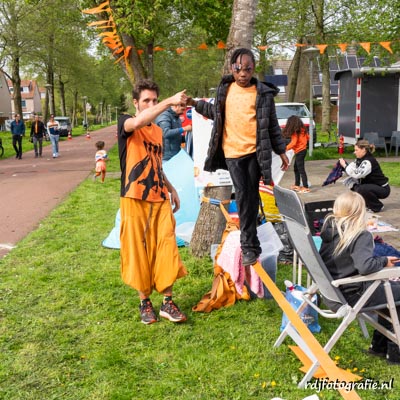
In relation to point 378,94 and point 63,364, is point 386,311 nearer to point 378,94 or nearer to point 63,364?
point 63,364

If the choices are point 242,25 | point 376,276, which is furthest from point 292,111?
point 376,276

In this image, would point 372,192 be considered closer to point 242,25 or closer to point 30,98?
point 242,25

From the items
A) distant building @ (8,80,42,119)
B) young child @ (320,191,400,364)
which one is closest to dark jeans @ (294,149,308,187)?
young child @ (320,191,400,364)

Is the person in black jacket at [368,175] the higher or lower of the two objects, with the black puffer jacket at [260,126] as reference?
lower

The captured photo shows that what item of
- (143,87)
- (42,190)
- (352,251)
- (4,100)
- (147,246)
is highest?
(4,100)

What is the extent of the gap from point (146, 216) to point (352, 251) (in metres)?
1.64

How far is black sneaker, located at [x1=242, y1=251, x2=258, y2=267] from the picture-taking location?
4199mm

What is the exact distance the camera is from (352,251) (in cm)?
338

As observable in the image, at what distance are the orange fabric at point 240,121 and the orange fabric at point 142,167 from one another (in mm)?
616

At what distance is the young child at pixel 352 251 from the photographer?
10.9 ft

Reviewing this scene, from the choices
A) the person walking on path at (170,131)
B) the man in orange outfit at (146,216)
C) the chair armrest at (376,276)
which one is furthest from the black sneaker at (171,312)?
the person walking on path at (170,131)

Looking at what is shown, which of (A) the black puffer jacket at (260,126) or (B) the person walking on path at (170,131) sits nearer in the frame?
(A) the black puffer jacket at (260,126)

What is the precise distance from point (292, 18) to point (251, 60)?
23663 mm

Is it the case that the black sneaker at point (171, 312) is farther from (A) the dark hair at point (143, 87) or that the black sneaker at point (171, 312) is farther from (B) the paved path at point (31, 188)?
(B) the paved path at point (31, 188)
